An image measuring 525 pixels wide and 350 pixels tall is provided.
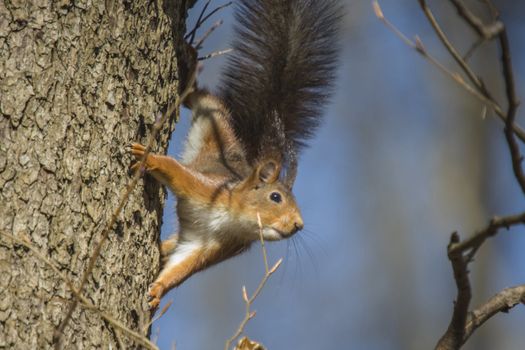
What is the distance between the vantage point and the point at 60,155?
199cm

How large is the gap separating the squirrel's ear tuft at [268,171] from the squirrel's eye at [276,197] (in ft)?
0.16

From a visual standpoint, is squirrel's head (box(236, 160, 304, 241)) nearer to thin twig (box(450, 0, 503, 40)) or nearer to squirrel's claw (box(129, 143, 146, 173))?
squirrel's claw (box(129, 143, 146, 173))

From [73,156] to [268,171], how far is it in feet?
4.00

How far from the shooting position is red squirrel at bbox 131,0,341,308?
117 inches

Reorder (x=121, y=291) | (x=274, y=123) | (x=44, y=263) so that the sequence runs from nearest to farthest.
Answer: (x=44, y=263), (x=121, y=291), (x=274, y=123)

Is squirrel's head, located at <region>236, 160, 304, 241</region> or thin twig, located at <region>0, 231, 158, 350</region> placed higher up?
squirrel's head, located at <region>236, 160, 304, 241</region>

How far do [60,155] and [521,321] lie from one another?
6655mm

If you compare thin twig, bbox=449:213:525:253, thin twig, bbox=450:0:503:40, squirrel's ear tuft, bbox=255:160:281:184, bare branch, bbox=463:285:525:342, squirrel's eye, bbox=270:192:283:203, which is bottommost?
bare branch, bbox=463:285:525:342

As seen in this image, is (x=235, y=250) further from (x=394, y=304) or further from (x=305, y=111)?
(x=394, y=304)

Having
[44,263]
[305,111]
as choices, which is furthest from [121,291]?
[305,111]

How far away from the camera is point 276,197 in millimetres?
3109

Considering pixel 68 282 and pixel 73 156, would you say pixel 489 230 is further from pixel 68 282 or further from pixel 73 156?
pixel 73 156

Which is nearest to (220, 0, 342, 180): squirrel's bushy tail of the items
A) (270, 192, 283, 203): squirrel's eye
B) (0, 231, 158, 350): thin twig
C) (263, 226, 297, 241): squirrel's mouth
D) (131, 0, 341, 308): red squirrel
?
(131, 0, 341, 308): red squirrel

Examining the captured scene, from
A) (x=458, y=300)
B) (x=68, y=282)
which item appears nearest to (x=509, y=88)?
(x=458, y=300)
